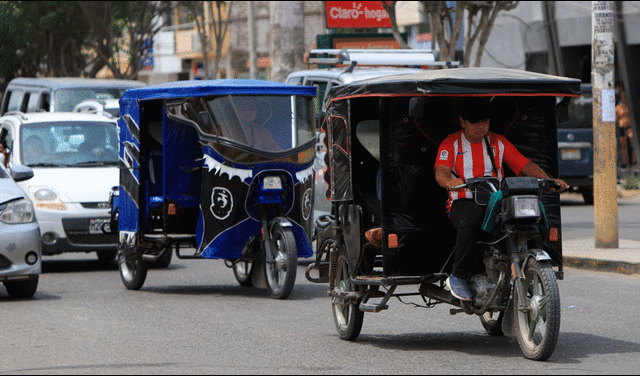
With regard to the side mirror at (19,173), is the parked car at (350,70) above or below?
above

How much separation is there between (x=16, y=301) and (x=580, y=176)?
13.4 metres

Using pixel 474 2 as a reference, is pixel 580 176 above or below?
below

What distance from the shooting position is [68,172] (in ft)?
47.3

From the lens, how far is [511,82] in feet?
25.0

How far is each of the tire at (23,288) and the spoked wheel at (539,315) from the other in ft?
19.1

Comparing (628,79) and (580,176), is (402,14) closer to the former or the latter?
(628,79)

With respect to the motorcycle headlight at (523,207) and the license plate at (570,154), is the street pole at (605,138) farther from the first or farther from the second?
the license plate at (570,154)

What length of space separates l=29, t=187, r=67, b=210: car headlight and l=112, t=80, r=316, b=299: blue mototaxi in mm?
1898

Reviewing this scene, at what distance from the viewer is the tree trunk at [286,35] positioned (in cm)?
1956

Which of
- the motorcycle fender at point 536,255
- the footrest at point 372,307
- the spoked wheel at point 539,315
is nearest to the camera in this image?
the spoked wheel at point 539,315

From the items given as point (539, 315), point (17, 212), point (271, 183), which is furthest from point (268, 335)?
point (17, 212)

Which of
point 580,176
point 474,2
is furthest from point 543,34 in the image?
point 474,2

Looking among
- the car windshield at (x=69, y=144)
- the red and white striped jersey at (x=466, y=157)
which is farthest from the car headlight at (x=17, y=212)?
the red and white striped jersey at (x=466, y=157)

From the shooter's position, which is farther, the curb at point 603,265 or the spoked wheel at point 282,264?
the curb at point 603,265
